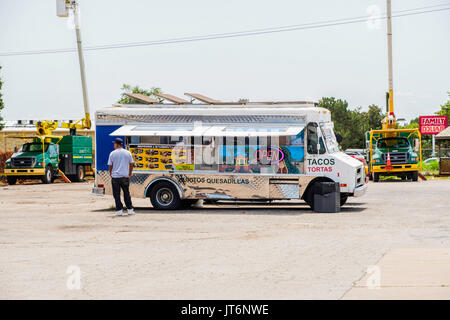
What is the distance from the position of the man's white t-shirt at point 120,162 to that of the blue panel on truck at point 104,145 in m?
1.95

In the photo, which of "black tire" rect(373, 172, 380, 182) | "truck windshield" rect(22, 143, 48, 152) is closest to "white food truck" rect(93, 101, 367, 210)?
"black tire" rect(373, 172, 380, 182)

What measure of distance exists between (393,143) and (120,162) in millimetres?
22529

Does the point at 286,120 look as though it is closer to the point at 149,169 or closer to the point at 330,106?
the point at 149,169

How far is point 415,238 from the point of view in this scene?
1258 centimetres

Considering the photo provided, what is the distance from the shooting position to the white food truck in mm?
18578

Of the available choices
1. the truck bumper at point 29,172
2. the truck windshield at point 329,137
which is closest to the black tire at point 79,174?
the truck bumper at point 29,172

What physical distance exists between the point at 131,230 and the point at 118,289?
6.55 m

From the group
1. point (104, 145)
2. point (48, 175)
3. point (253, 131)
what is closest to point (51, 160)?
point (48, 175)

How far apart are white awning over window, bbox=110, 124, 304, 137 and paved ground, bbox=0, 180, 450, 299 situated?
6.65 feet

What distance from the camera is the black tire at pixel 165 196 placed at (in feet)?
63.5

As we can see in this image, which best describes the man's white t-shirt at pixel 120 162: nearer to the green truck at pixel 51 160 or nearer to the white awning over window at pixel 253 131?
the white awning over window at pixel 253 131

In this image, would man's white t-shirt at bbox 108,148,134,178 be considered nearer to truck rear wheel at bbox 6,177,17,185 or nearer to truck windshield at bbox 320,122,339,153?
truck windshield at bbox 320,122,339,153
